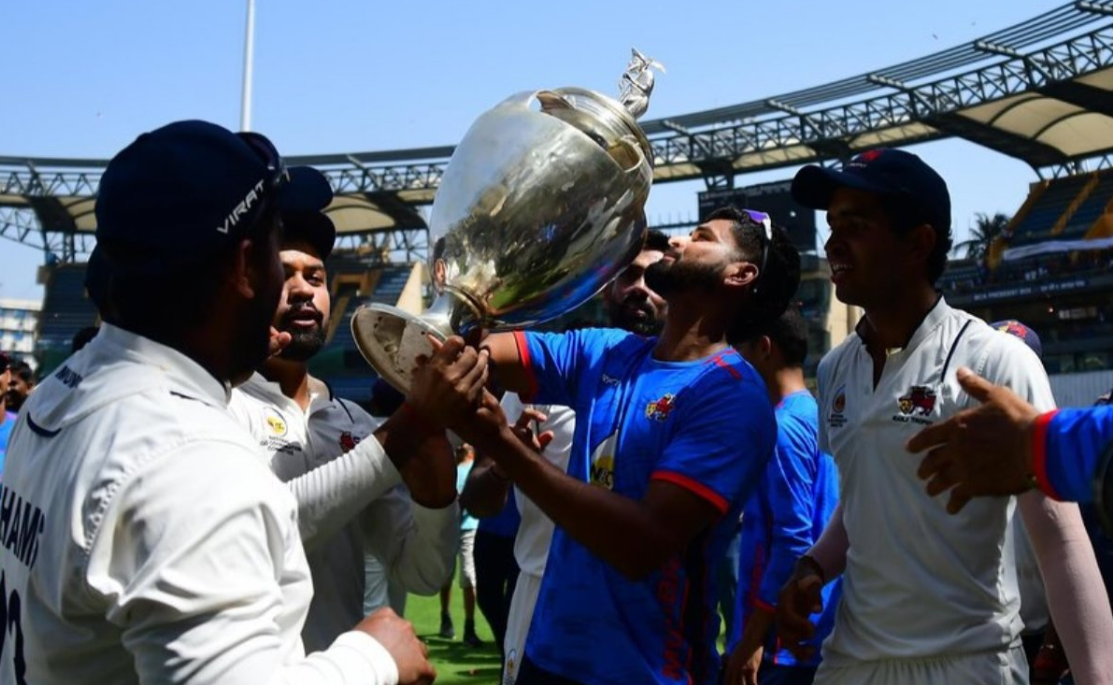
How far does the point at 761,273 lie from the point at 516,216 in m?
1.07

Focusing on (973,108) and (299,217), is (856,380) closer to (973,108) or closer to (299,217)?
(299,217)

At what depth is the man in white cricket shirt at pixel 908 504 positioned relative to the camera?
2869 mm

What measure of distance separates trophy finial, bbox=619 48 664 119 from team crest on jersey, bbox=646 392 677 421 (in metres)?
0.70

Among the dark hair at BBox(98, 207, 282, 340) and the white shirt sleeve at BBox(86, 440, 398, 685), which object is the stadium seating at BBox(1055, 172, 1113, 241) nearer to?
the dark hair at BBox(98, 207, 282, 340)

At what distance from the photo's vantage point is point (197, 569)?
4.72 feet

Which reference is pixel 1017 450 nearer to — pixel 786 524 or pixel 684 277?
pixel 684 277

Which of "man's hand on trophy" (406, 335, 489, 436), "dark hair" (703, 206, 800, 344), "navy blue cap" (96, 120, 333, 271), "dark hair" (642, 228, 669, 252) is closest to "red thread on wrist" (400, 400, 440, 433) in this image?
"man's hand on trophy" (406, 335, 489, 436)

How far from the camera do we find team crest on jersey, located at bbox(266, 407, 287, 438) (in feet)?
9.71

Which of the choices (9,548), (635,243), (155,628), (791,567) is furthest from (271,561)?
(791,567)

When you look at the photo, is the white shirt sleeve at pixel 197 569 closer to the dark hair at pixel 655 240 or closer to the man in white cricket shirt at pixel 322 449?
the man in white cricket shirt at pixel 322 449

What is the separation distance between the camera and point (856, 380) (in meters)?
3.27

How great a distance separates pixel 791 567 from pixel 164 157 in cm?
323

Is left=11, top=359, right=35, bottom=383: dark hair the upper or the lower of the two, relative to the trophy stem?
lower

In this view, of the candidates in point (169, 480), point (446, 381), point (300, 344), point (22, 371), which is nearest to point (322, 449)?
point (300, 344)
